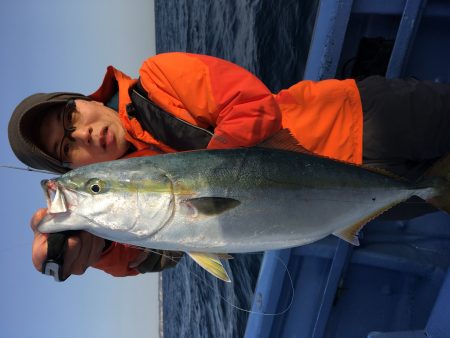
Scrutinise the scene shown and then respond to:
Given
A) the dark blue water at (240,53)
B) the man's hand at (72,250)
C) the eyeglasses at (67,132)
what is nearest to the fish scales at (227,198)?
the man's hand at (72,250)

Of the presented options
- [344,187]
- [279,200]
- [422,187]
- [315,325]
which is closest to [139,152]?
[279,200]

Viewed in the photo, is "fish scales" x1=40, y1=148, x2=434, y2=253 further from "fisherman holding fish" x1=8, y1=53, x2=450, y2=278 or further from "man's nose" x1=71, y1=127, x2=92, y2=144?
"man's nose" x1=71, y1=127, x2=92, y2=144

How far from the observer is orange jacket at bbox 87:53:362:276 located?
83.1 inches

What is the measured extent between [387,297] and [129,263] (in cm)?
266

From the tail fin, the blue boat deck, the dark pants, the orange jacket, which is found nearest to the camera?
the orange jacket

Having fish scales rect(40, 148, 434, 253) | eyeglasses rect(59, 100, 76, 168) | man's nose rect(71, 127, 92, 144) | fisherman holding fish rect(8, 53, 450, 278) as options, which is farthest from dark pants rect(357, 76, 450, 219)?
eyeglasses rect(59, 100, 76, 168)

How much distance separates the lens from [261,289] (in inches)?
145

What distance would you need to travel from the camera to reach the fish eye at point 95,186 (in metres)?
1.90

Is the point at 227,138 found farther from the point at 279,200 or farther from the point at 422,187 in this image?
the point at 422,187

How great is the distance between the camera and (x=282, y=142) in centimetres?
218

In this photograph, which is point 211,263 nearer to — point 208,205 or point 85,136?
point 208,205

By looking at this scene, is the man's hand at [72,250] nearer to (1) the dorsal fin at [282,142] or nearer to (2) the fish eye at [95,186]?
(2) the fish eye at [95,186]

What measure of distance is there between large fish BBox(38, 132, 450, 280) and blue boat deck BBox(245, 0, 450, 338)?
59.7 inches

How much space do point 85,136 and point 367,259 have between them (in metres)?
2.85
